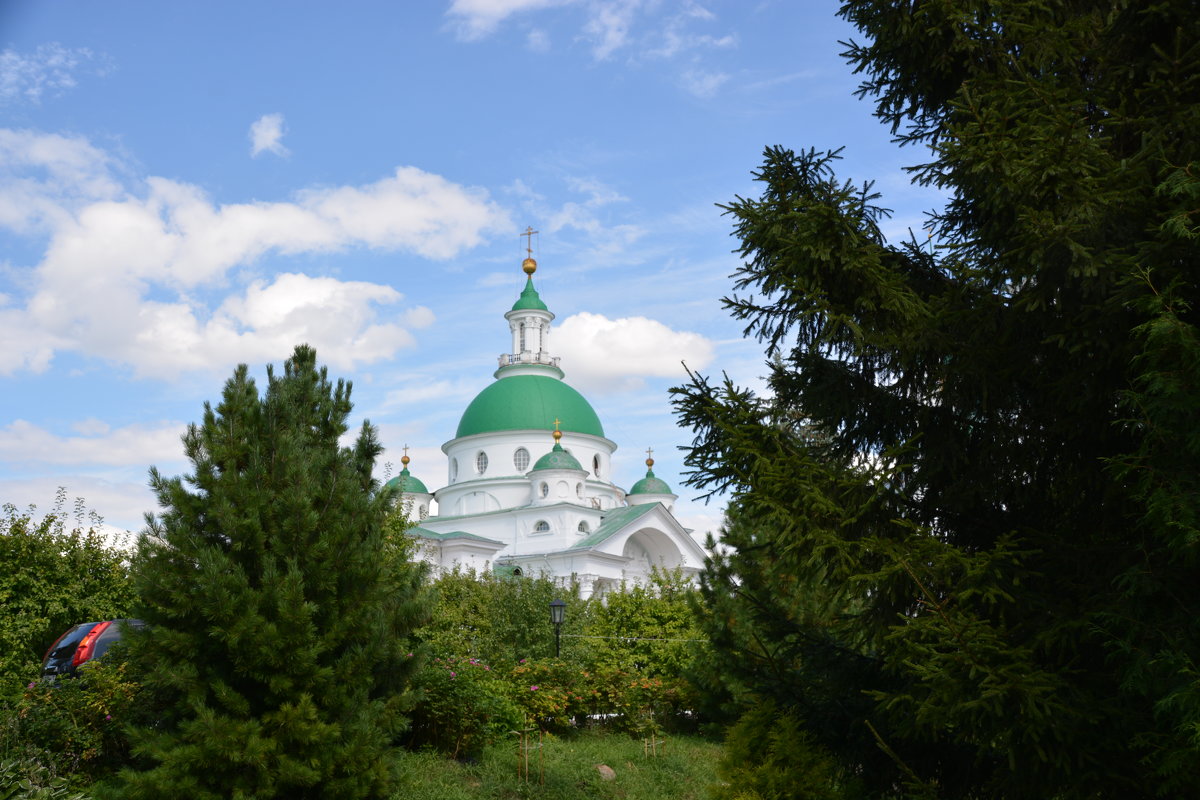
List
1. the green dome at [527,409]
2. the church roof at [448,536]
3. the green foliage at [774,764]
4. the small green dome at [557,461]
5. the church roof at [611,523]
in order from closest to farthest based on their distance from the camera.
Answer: the green foliage at [774,764] < the church roof at [448,536] < the church roof at [611,523] < the small green dome at [557,461] < the green dome at [527,409]

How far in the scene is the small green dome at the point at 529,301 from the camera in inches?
2136

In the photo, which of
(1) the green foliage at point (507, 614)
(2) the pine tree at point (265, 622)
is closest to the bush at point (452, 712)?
(2) the pine tree at point (265, 622)

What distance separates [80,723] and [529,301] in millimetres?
45956

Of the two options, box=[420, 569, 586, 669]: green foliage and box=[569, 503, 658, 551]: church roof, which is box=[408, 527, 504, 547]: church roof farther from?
box=[420, 569, 586, 669]: green foliage

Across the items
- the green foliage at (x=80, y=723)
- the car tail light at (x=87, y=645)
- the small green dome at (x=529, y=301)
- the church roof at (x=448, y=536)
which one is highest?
the small green dome at (x=529, y=301)

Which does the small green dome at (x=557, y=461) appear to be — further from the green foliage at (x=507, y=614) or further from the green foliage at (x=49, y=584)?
the green foliage at (x=49, y=584)

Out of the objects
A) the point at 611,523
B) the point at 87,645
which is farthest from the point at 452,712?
the point at 611,523

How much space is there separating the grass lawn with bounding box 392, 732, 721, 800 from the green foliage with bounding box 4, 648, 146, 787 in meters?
2.70

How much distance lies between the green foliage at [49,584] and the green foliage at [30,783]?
498 centimetres

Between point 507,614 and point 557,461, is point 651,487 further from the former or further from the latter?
point 507,614

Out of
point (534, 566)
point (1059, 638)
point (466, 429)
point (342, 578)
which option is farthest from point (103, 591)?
point (466, 429)

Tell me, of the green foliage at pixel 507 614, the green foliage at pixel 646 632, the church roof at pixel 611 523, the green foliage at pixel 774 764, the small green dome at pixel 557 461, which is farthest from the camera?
the small green dome at pixel 557 461

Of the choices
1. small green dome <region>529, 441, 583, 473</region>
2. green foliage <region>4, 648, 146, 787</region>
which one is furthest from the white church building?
green foliage <region>4, 648, 146, 787</region>

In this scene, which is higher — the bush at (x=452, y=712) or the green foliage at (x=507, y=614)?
the green foliage at (x=507, y=614)
